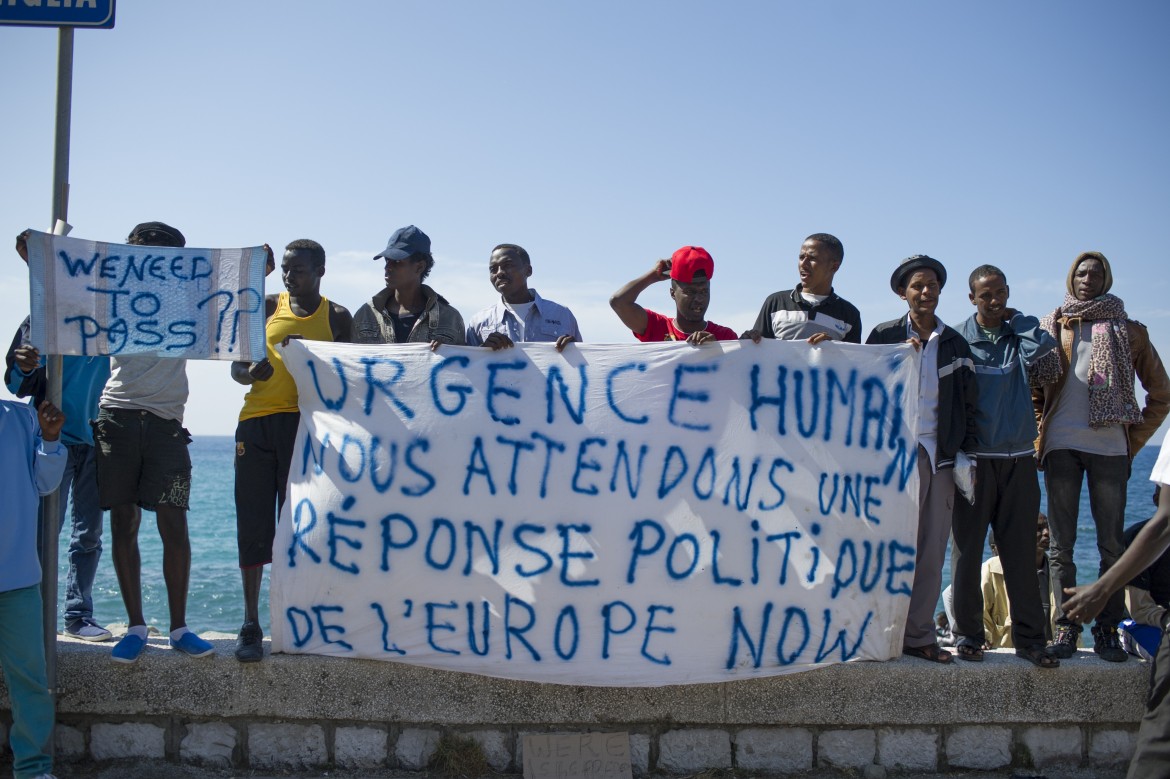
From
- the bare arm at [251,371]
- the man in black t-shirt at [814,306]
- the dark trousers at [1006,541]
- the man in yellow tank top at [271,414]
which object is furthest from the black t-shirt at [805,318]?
the bare arm at [251,371]

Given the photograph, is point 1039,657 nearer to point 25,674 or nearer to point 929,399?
point 929,399

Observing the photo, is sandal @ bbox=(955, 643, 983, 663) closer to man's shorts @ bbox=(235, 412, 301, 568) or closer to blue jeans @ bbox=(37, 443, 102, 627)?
man's shorts @ bbox=(235, 412, 301, 568)

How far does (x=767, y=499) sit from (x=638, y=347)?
3.20 feet

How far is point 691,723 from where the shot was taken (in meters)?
4.50

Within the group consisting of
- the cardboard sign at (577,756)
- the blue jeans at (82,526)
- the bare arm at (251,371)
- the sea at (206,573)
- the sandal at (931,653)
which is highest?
the bare arm at (251,371)

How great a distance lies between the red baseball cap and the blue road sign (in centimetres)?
292

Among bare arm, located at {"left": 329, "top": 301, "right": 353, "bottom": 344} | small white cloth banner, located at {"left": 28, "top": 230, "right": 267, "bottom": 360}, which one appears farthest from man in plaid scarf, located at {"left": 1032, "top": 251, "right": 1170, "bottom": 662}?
small white cloth banner, located at {"left": 28, "top": 230, "right": 267, "bottom": 360}

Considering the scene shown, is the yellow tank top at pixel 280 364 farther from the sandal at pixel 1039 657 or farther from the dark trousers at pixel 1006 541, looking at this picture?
the sandal at pixel 1039 657

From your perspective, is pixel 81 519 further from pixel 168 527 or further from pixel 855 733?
pixel 855 733

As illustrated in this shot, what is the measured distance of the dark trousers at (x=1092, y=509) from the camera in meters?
4.88

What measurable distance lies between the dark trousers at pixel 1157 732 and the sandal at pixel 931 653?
943 mm

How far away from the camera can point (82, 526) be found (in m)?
5.02

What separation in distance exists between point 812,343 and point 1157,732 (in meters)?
2.18

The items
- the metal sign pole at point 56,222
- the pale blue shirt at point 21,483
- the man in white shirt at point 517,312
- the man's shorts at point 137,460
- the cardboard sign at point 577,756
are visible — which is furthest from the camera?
the man in white shirt at point 517,312
